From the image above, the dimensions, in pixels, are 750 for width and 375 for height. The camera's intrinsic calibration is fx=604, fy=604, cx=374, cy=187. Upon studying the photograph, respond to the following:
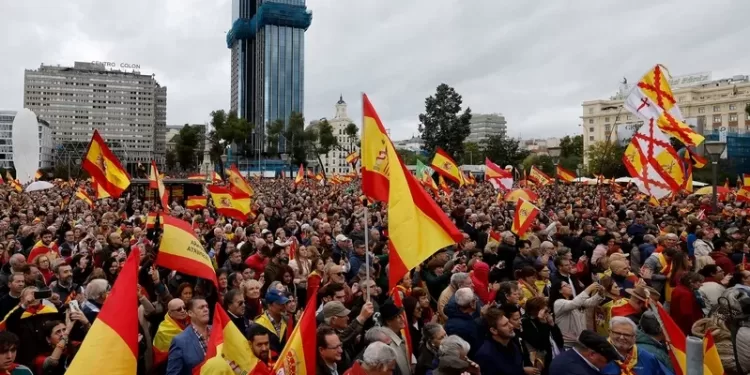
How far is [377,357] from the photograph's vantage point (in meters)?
3.81

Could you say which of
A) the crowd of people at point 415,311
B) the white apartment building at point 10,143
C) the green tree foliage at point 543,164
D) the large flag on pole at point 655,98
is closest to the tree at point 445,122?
the green tree foliage at point 543,164

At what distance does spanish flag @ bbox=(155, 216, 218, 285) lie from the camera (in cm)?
611

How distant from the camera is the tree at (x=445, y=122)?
62562mm

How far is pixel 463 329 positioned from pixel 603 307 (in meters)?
1.55

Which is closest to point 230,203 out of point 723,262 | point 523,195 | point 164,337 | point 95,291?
point 523,195

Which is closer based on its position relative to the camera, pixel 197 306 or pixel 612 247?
pixel 197 306

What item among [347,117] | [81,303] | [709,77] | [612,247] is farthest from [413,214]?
[347,117]

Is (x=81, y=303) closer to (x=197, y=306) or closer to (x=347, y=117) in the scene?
(x=197, y=306)

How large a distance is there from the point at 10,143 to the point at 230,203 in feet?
486

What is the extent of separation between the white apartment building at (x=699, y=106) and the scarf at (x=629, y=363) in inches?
3623

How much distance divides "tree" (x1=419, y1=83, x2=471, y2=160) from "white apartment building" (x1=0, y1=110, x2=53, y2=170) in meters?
104

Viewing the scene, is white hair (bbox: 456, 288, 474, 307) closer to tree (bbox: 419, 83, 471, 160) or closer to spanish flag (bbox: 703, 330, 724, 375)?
spanish flag (bbox: 703, 330, 724, 375)

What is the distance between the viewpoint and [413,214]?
525cm

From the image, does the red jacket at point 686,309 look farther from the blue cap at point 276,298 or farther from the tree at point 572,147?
the tree at point 572,147
